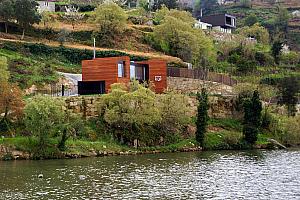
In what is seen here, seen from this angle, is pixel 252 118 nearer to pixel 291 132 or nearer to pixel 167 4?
pixel 291 132

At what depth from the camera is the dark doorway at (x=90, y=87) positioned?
247 feet

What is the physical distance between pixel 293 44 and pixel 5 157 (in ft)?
409

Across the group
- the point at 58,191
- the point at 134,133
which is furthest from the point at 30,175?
the point at 134,133

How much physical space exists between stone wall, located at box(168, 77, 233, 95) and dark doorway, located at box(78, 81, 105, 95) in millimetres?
13853

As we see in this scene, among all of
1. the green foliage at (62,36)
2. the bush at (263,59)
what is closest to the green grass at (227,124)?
the green foliage at (62,36)

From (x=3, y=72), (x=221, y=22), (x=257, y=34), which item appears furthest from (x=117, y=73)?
(x=221, y=22)

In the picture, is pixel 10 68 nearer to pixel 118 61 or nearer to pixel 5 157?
pixel 118 61

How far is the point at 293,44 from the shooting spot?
524 ft

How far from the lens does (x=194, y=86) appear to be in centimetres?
8769

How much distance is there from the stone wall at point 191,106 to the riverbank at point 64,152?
7423 millimetres

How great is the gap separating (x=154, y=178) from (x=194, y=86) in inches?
1932

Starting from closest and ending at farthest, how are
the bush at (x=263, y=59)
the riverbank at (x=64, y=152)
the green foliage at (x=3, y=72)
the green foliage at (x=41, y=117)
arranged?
the green foliage at (x=41, y=117), the riverbank at (x=64, y=152), the green foliage at (x=3, y=72), the bush at (x=263, y=59)

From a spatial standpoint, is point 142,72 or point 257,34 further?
point 257,34

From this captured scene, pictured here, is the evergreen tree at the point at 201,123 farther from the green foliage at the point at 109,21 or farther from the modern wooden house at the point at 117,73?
the green foliage at the point at 109,21
